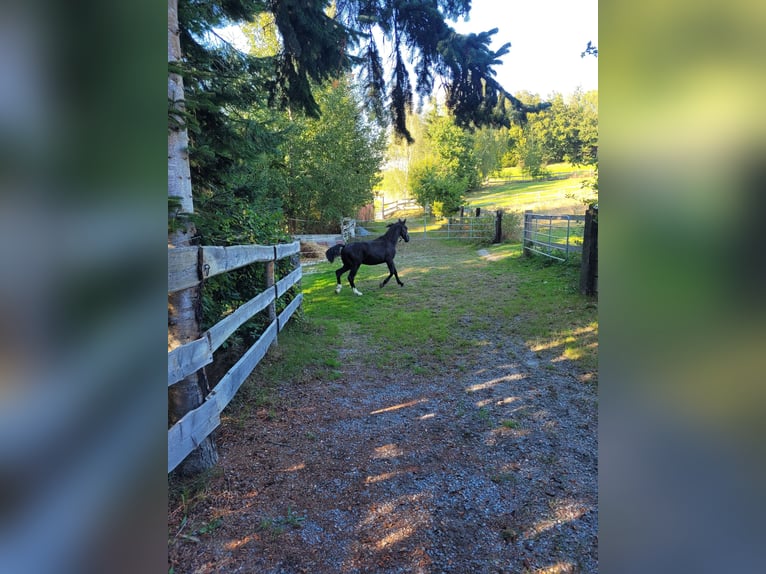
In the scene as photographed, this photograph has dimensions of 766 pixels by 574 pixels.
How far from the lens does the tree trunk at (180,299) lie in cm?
209

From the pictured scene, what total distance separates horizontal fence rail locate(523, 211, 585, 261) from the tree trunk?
7386 mm

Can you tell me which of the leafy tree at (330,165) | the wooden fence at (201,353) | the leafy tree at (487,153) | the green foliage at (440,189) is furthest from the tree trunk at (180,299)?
the leafy tree at (487,153)

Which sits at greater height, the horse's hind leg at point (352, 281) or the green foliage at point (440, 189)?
the green foliage at point (440, 189)

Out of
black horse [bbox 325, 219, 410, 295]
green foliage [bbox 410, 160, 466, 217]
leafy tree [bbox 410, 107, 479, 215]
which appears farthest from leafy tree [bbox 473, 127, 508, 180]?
black horse [bbox 325, 219, 410, 295]

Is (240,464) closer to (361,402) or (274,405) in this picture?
(274,405)

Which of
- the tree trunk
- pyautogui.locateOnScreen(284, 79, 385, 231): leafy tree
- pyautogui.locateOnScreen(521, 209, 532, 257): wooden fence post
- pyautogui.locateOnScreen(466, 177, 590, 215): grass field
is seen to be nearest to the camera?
the tree trunk

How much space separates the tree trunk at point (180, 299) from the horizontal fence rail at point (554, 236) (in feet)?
24.2

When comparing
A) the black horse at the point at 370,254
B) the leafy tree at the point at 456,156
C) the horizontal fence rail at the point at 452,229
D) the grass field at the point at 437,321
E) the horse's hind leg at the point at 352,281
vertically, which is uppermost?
the leafy tree at the point at 456,156

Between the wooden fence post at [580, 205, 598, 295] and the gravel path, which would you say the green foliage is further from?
the gravel path

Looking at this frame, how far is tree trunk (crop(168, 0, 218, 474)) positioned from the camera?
2.09 metres

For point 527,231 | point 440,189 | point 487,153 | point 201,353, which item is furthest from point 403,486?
point 487,153

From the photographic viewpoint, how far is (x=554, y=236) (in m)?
9.56

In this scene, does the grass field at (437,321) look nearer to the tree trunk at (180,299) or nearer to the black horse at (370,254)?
the black horse at (370,254)
